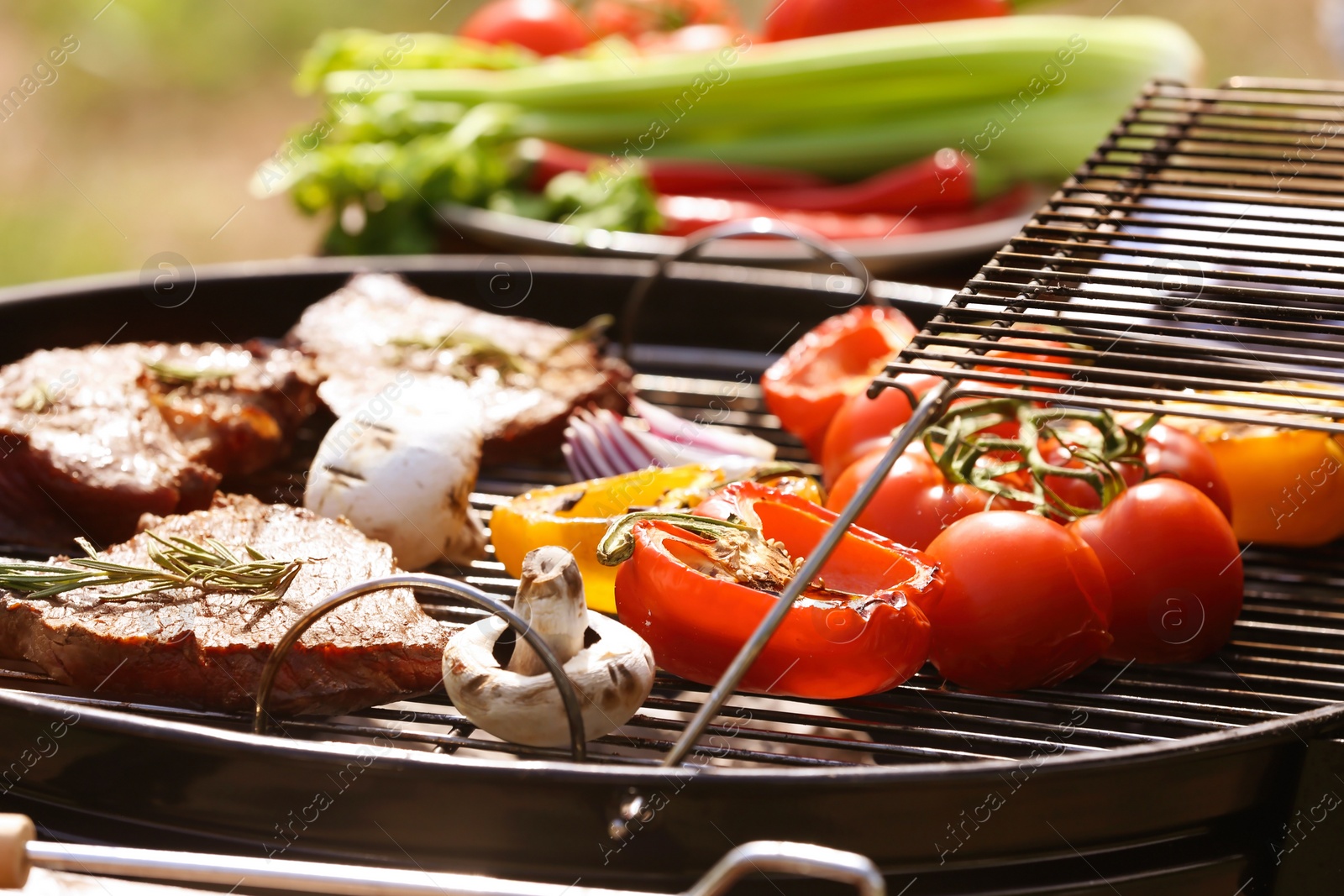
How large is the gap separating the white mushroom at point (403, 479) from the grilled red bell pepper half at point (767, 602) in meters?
0.51

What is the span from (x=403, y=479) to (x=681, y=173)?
116 inches

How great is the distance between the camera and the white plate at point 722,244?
4.14 metres

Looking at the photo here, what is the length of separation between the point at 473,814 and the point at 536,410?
5.04ft

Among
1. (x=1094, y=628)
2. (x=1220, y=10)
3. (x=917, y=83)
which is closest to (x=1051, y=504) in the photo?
(x=1094, y=628)

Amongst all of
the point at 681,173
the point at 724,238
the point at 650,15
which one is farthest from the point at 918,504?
the point at 650,15

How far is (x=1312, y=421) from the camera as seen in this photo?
109 inches

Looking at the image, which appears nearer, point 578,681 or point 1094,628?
point 578,681

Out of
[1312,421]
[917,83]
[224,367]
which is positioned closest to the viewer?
[1312,421]

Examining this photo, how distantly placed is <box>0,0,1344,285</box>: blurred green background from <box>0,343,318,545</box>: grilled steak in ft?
17.9

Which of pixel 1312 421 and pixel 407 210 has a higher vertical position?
pixel 407 210

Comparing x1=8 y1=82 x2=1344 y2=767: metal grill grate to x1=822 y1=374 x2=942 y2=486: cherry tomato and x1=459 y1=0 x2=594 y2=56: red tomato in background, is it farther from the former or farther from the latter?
x1=459 y1=0 x2=594 y2=56: red tomato in background

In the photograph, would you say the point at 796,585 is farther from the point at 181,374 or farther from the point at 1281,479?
the point at 181,374

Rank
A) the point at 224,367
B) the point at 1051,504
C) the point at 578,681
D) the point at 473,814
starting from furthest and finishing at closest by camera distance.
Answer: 1. the point at 224,367
2. the point at 1051,504
3. the point at 578,681
4. the point at 473,814

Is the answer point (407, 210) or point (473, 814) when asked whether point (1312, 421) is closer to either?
point (473, 814)
